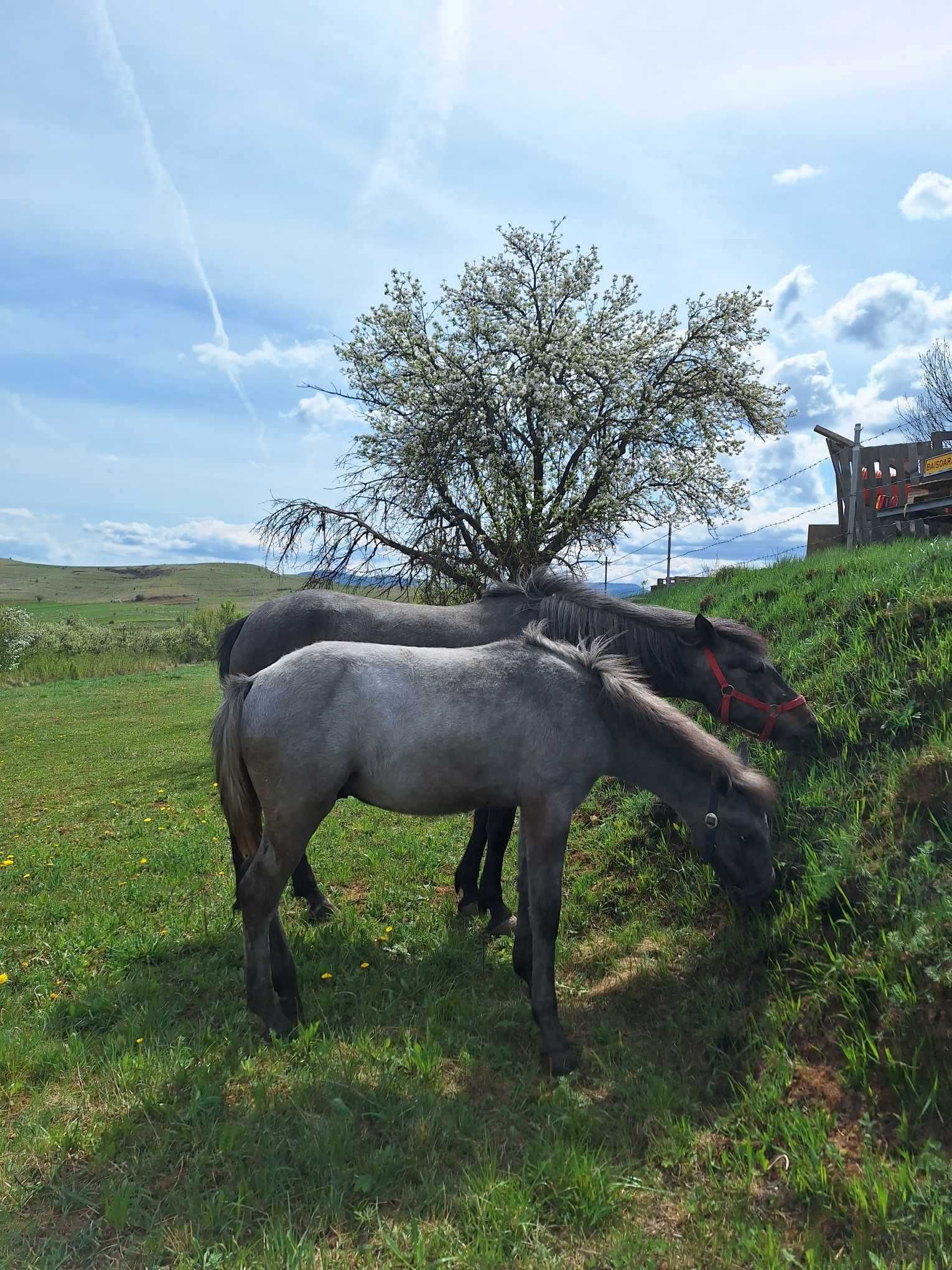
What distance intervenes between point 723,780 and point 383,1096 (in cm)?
251

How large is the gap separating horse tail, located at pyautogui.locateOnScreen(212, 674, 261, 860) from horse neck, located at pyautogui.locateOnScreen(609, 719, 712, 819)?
2.32m

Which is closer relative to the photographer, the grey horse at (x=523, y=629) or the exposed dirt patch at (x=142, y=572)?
the grey horse at (x=523, y=629)

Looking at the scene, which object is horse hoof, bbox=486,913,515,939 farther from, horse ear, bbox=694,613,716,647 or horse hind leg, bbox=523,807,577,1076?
horse ear, bbox=694,613,716,647

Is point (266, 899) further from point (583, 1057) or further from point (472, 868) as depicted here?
point (472, 868)

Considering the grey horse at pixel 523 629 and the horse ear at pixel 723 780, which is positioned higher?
the grey horse at pixel 523 629

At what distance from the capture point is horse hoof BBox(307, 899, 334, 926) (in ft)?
19.0

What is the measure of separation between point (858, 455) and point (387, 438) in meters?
10.8

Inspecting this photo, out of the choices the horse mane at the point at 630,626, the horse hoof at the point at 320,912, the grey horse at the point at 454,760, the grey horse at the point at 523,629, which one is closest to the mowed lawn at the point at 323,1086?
the horse hoof at the point at 320,912

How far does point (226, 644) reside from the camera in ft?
22.9

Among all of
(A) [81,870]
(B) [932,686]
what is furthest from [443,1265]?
(A) [81,870]

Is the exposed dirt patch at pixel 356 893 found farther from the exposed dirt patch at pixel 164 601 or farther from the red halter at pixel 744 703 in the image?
the exposed dirt patch at pixel 164 601

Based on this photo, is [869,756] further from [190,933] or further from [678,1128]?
[190,933]

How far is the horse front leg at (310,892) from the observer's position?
5.89m

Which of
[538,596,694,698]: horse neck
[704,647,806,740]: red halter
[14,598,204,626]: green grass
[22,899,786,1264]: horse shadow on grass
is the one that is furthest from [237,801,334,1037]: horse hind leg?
[14,598,204,626]: green grass
